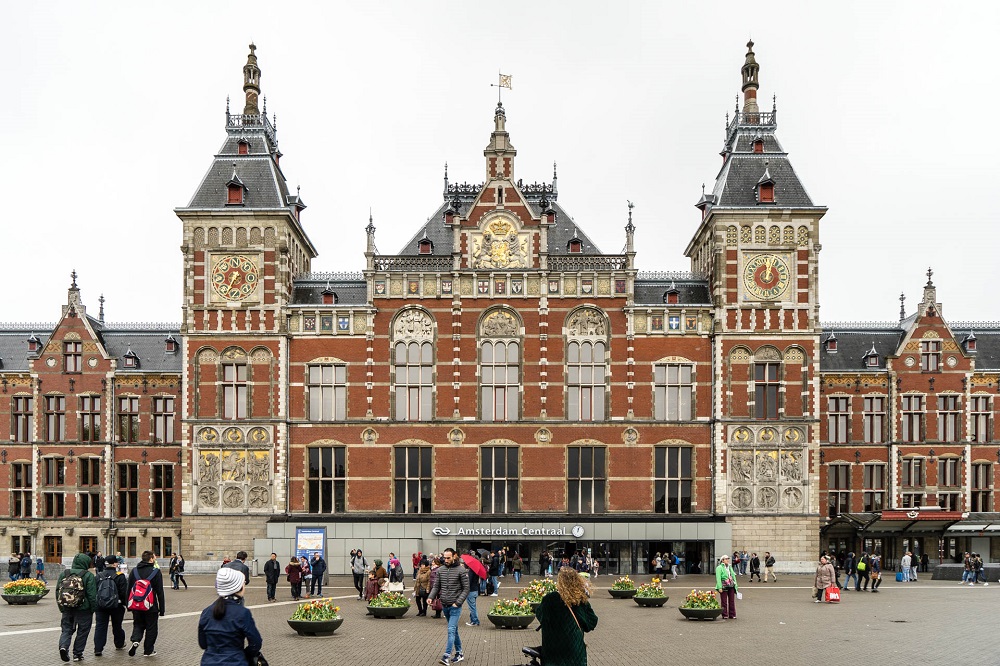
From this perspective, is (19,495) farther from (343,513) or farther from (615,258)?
(615,258)

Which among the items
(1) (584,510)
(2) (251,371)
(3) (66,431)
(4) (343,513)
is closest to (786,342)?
(1) (584,510)

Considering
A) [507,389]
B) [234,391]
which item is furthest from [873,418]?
[234,391]

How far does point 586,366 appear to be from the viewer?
54094mm

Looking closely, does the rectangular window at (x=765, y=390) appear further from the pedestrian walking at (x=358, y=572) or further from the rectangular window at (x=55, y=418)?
the rectangular window at (x=55, y=418)

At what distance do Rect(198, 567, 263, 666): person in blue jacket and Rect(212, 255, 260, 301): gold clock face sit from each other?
42.0 meters

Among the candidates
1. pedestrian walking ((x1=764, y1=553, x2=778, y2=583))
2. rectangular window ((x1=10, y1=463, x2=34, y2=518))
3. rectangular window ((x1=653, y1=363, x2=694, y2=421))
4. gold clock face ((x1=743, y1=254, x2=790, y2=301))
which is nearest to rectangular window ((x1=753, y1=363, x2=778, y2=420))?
rectangular window ((x1=653, y1=363, x2=694, y2=421))

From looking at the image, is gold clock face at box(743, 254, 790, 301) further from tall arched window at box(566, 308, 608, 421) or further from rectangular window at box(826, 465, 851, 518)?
rectangular window at box(826, 465, 851, 518)

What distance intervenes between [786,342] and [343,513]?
2486 centimetres

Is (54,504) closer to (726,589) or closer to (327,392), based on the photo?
(327,392)

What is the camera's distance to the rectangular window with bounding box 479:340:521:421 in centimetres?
5397

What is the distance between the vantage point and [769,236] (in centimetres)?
5416

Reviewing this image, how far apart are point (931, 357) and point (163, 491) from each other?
45.2 meters

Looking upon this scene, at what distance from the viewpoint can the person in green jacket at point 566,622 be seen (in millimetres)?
13867

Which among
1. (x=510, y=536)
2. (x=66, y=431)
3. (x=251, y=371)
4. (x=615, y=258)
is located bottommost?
(x=510, y=536)
